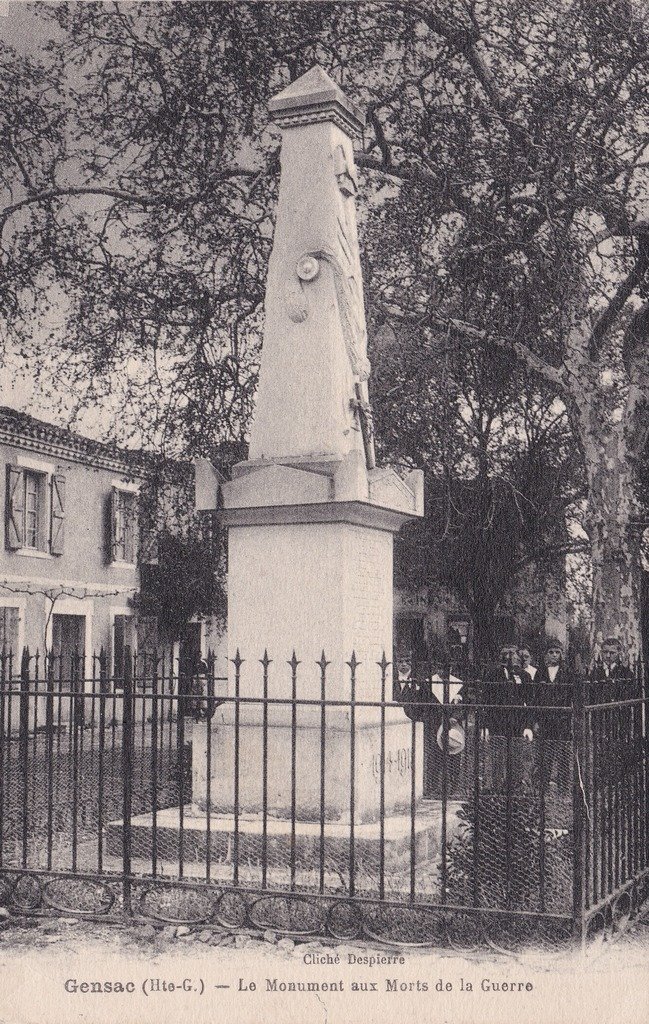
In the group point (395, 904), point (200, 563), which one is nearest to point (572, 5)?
point (395, 904)

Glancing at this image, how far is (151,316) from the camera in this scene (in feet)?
40.4

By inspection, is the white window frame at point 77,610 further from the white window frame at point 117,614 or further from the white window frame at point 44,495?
the white window frame at point 44,495

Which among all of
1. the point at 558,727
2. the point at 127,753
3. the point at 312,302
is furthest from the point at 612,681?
the point at 312,302

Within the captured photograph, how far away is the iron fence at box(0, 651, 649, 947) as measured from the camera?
215 inches

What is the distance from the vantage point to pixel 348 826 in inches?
265

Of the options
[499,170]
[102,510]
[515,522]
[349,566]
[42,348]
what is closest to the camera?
[349,566]

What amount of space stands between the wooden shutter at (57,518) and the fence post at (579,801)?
19.1 meters

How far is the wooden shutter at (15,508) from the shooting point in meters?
21.9

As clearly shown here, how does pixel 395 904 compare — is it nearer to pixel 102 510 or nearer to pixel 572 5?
pixel 572 5

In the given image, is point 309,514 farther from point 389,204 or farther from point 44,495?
point 44,495

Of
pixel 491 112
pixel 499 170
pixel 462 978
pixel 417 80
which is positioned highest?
pixel 417 80

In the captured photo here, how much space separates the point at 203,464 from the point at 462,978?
3640mm

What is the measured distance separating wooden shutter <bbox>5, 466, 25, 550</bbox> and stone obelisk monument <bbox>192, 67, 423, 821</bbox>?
15313 mm

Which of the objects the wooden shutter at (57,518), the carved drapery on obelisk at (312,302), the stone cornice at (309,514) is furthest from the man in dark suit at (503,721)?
the wooden shutter at (57,518)
